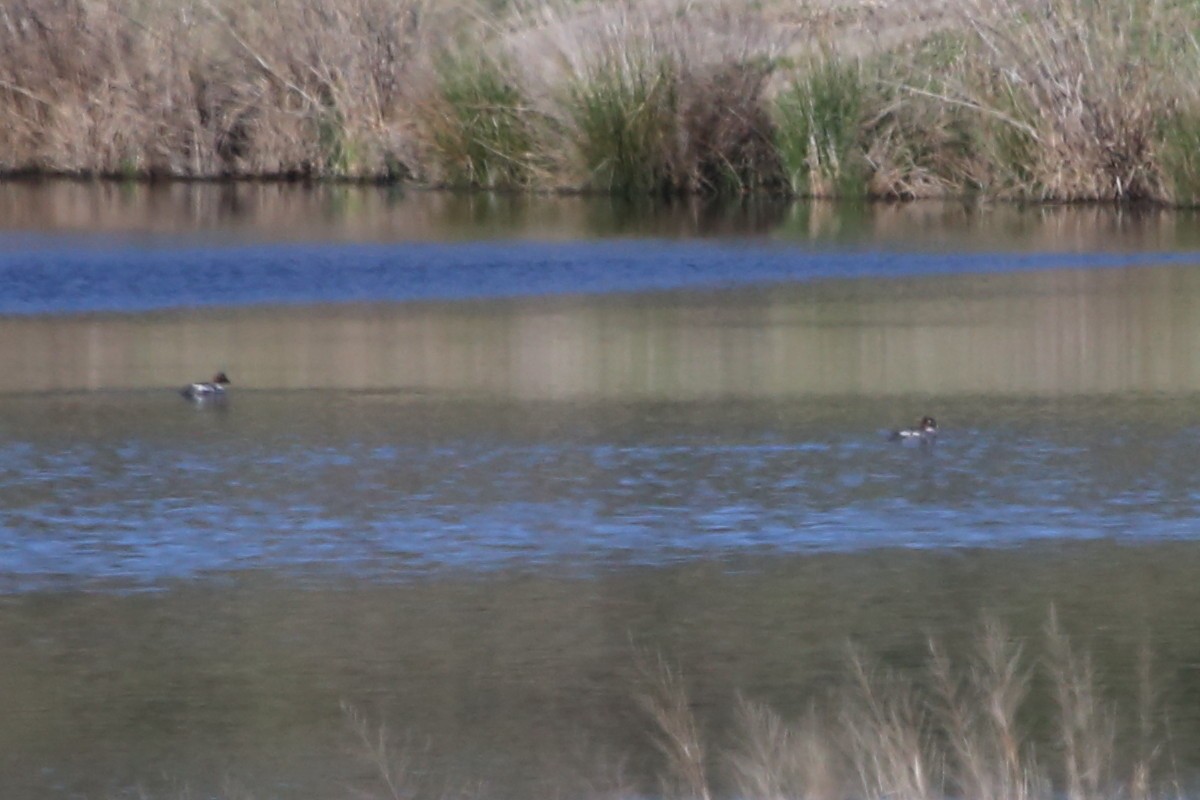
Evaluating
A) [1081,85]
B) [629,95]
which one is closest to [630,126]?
[629,95]

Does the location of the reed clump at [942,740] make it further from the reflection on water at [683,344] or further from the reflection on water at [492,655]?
the reflection on water at [683,344]

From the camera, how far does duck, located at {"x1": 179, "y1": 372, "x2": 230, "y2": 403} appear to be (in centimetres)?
1208

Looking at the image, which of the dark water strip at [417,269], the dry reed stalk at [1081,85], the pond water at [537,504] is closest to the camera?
the pond water at [537,504]

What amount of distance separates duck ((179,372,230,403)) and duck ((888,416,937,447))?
11.2 feet

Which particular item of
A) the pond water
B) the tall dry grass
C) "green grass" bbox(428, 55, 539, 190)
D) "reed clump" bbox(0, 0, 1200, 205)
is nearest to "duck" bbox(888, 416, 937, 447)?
the pond water

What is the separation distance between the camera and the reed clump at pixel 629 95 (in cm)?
2391

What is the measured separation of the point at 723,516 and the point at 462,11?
2109 cm

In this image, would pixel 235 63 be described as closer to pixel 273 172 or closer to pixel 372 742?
pixel 273 172

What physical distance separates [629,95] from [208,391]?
14.1m

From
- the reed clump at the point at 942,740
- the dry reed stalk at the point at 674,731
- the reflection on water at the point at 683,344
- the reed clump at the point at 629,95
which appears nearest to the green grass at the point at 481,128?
the reed clump at the point at 629,95

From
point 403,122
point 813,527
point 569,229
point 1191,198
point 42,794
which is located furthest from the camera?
point 403,122

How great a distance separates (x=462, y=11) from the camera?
29609mm

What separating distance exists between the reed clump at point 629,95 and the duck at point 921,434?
43.2 feet

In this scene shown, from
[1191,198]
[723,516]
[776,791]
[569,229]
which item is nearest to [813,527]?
[723,516]
